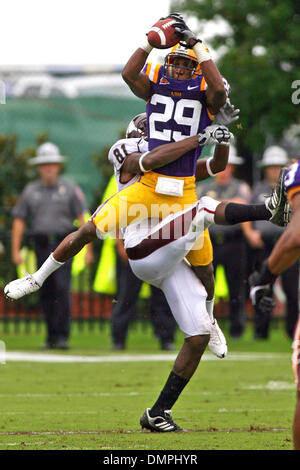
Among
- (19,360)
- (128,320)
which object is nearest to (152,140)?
(19,360)

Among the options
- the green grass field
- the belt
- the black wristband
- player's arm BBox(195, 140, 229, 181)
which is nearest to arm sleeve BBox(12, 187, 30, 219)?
the belt

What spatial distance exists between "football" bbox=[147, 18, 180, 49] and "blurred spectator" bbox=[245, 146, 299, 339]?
629 centimetres

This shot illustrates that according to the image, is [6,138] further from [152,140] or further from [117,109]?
[152,140]

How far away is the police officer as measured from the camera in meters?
12.9

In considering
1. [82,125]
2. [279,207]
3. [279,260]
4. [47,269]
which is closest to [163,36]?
[279,207]

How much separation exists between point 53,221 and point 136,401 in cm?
469

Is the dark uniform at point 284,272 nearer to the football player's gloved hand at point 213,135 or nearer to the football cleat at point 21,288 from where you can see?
the football cleat at point 21,288

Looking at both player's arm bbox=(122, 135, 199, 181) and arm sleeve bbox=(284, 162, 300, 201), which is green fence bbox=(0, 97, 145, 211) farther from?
arm sleeve bbox=(284, 162, 300, 201)

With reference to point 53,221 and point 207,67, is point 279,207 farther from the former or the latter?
point 53,221

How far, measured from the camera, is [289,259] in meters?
4.95

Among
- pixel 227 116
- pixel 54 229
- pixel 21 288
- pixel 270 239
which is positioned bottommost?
pixel 270 239
